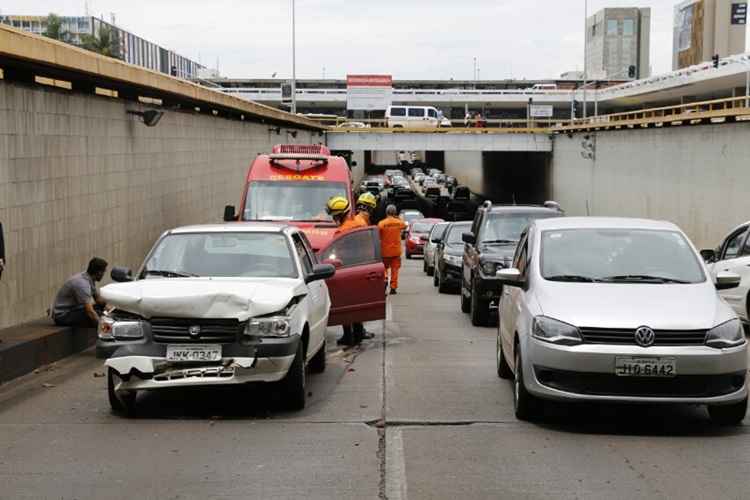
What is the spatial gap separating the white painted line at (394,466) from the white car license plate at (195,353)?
151cm

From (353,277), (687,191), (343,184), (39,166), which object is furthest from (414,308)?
(687,191)

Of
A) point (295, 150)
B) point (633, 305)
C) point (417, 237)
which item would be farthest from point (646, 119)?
point (633, 305)

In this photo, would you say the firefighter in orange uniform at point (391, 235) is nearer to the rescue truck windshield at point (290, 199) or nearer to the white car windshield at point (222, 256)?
the rescue truck windshield at point (290, 199)

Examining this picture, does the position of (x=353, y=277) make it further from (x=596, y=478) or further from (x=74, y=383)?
(x=596, y=478)

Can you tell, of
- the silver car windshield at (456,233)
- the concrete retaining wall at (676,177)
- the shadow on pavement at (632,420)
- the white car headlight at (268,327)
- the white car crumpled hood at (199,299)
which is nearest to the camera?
the shadow on pavement at (632,420)

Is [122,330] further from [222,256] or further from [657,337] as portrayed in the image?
[657,337]

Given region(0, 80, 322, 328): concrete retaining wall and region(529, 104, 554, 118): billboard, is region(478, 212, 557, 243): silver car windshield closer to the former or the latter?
region(0, 80, 322, 328): concrete retaining wall

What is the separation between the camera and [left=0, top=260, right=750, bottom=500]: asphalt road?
6.69 metres

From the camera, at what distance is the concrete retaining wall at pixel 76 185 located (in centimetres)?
1303

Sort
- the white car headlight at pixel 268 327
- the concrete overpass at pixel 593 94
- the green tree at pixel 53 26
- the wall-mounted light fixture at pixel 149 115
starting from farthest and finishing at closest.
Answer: the green tree at pixel 53 26 → the concrete overpass at pixel 593 94 → the wall-mounted light fixture at pixel 149 115 → the white car headlight at pixel 268 327

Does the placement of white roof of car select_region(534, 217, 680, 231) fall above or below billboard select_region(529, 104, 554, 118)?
below

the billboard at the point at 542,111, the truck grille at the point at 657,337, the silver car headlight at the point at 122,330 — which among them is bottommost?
the silver car headlight at the point at 122,330

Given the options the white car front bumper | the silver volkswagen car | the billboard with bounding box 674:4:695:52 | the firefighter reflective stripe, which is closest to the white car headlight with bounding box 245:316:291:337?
the white car front bumper

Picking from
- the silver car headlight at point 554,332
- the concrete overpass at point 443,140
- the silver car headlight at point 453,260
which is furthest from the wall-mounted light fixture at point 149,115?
the concrete overpass at point 443,140
